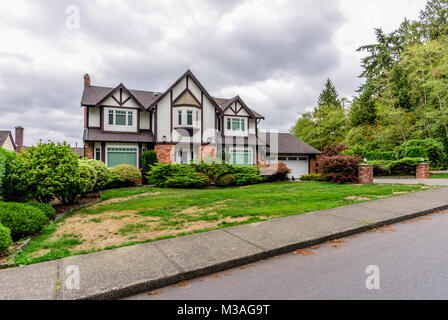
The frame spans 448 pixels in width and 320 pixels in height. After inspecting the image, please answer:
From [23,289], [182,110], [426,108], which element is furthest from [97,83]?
[426,108]

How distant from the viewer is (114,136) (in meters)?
18.5

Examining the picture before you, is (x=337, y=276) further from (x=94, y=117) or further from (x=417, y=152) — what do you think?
(x=417, y=152)

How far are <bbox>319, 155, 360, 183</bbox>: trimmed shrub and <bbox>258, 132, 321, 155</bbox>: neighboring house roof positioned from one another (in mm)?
8238

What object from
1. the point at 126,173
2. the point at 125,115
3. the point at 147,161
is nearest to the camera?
the point at 126,173

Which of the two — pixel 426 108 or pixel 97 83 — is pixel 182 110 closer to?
pixel 97 83

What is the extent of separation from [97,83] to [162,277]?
23934mm

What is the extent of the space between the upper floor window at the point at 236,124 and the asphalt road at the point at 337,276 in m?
17.9

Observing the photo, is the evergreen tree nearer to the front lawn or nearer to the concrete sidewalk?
the front lawn

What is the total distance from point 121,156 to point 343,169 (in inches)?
614

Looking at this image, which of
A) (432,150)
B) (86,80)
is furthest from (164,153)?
(432,150)

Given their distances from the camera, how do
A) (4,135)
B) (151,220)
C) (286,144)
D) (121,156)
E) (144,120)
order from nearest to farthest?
(151,220) → (121,156) → (144,120) → (286,144) → (4,135)

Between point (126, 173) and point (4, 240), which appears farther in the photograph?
point (126, 173)

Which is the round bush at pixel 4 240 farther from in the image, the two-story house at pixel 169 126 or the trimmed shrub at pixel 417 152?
the trimmed shrub at pixel 417 152

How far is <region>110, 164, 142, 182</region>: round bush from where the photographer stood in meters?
16.1
